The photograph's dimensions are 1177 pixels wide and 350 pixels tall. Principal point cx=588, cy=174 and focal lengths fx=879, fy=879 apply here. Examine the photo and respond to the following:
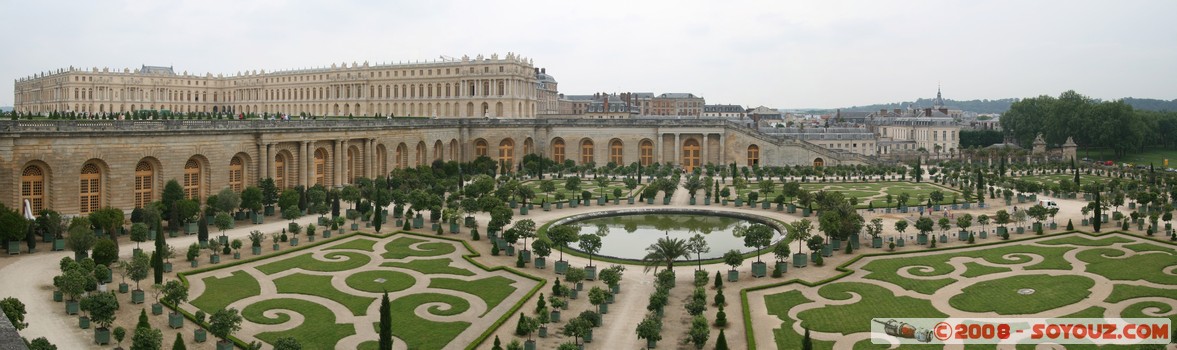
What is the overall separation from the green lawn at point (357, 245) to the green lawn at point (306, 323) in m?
10.3

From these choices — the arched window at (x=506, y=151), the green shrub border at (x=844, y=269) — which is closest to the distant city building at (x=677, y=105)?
the arched window at (x=506, y=151)

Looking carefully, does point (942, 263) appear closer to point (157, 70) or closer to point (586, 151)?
point (586, 151)

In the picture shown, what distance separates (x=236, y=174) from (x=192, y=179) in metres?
3.69

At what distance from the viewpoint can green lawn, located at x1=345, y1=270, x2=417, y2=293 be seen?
3609 centimetres

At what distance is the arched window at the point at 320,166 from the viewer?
6644 centimetres

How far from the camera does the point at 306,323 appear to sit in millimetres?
31016

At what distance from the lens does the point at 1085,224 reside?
1999 inches

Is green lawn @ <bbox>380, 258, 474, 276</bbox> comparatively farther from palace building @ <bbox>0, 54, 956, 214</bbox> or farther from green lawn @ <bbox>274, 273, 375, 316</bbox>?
palace building @ <bbox>0, 54, 956, 214</bbox>

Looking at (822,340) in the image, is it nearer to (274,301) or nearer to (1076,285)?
(1076,285)

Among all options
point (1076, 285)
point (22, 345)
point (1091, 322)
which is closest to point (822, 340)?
point (1091, 322)

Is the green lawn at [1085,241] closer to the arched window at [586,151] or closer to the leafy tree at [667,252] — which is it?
the leafy tree at [667,252]

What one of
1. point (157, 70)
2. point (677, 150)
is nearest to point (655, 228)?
point (677, 150)

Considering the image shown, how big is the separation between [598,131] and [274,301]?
63021mm

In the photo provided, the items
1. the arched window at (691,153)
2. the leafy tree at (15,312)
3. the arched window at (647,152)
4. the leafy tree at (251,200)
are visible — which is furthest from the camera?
the arched window at (647,152)
